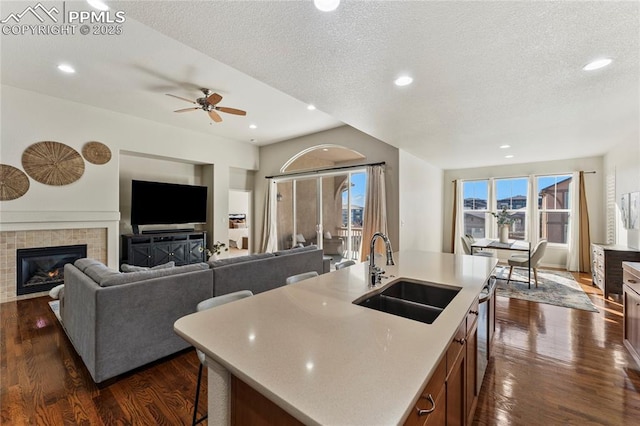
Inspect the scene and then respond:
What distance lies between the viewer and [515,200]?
22.1 ft

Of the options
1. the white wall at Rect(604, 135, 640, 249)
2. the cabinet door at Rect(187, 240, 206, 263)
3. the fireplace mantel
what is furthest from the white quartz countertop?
the cabinet door at Rect(187, 240, 206, 263)

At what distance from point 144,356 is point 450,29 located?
337 cm

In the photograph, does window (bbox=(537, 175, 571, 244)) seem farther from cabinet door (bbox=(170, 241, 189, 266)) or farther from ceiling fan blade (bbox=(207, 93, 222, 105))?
cabinet door (bbox=(170, 241, 189, 266))

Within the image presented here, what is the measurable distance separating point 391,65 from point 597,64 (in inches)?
63.2

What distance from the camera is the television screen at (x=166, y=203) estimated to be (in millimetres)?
5273

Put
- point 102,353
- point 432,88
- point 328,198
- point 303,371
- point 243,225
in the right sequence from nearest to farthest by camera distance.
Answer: point 303,371, point 102,353, point 432,88, point 328,198, point 243,225

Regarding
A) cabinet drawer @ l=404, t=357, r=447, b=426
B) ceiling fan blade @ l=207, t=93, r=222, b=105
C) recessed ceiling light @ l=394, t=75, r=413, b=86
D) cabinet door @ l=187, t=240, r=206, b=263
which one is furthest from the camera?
cabinet door @ l=187, t=240, r=206, b=263

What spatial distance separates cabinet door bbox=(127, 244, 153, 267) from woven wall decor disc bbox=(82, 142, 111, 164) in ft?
5.33

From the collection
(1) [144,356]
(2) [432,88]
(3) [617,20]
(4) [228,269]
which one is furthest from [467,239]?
(1) [144,356]

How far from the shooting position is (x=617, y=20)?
5.33ft

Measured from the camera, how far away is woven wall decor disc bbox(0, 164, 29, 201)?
3.89m

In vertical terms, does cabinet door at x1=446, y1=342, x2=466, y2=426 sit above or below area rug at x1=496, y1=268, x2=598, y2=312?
above

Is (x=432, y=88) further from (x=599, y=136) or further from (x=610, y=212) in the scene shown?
(x=610, y=212)

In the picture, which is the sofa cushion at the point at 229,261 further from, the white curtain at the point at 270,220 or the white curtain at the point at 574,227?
the white curtain at the point at 574,227
